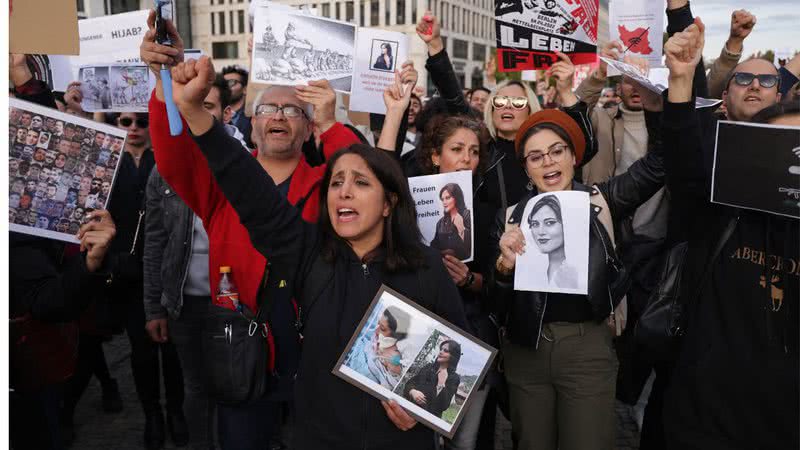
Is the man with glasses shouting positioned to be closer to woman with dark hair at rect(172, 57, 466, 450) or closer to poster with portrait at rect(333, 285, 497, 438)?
woman with dark hair at rect(172, 57, 466, 450)

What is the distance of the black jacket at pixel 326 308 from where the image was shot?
209cm

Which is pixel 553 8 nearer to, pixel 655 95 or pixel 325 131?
pixel 655 95

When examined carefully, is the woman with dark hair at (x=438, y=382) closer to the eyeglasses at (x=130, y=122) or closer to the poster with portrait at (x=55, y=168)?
the poster with portrait at (x=55, y=168)

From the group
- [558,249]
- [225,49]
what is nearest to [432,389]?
[558,249]

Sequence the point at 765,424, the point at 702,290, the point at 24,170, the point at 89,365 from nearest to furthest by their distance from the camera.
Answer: the point at 765,424, the point at 702,290, the point at 24,170, the point at 89,365

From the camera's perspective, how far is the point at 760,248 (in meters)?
2.08

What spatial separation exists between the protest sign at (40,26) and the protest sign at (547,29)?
268cm

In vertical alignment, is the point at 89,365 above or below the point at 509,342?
below

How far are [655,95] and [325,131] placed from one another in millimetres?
1445

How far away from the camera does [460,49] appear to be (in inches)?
2731

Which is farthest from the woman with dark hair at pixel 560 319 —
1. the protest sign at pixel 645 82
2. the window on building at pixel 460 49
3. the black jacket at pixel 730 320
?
the window on building at pixel 460 49

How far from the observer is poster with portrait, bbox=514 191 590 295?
8.63 feet

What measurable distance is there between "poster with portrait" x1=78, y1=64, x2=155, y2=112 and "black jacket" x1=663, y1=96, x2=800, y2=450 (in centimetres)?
386

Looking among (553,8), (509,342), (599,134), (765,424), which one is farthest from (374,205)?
(599,134)
